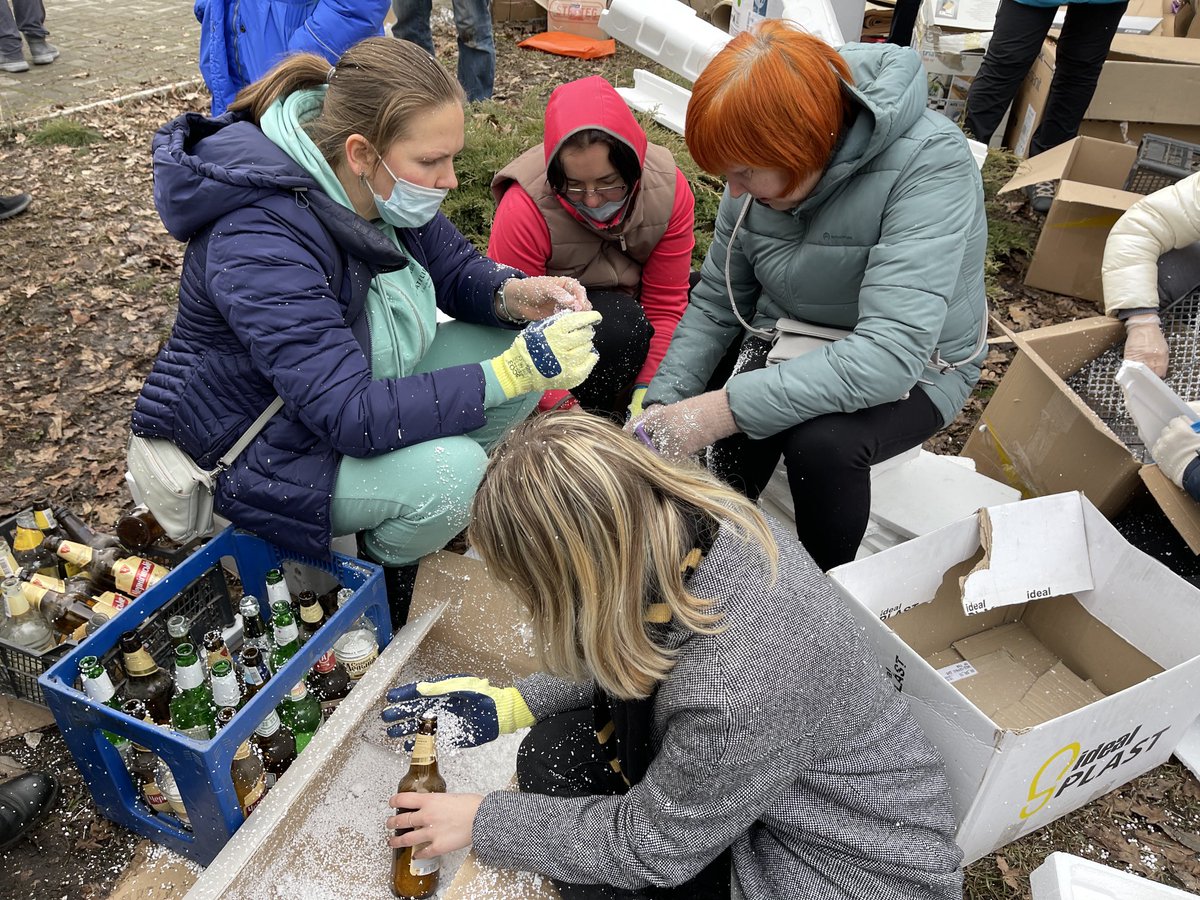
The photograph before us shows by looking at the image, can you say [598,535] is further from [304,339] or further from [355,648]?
[355,648]

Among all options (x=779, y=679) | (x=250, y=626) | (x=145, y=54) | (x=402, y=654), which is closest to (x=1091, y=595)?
(x=779, y=679)

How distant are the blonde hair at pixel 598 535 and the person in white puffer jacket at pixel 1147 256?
213 cm

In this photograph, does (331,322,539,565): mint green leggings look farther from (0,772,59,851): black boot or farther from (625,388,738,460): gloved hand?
(0,772,59,851): black boot

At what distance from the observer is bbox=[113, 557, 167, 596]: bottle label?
2.46m

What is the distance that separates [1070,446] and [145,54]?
7.87 meters

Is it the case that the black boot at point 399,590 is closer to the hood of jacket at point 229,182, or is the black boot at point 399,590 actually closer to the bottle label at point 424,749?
the bottle label at point 424,749

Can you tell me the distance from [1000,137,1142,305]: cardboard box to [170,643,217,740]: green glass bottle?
3.91 meters

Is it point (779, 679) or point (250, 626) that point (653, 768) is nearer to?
point (779, 679)

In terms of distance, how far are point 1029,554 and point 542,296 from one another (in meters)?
1.55

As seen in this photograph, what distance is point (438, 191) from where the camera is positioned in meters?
2.38

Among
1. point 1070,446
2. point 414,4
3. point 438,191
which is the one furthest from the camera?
point 414,4

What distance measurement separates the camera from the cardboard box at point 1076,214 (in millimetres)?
4152

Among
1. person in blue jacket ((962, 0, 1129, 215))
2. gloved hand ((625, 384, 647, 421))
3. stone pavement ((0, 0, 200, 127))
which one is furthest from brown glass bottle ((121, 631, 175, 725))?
stone pavement ((0, 0, 200, 127))

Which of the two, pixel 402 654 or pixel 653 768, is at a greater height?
pixel 653 768
